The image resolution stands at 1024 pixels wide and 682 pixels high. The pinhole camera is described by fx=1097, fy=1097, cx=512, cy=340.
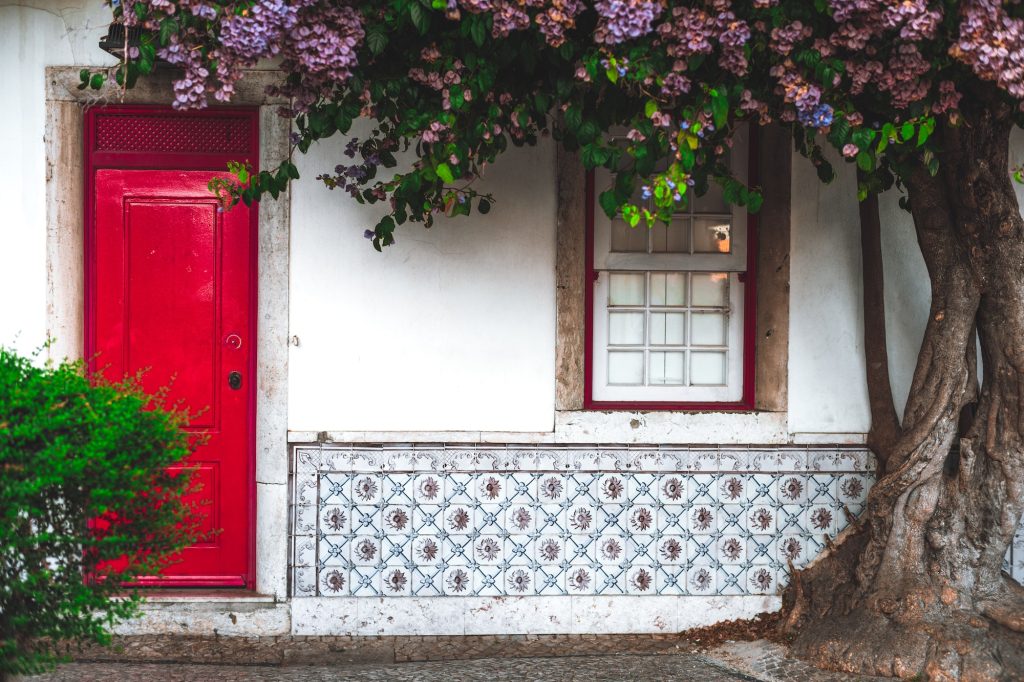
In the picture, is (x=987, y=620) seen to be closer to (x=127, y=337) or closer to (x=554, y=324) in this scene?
(x=554, y=324)

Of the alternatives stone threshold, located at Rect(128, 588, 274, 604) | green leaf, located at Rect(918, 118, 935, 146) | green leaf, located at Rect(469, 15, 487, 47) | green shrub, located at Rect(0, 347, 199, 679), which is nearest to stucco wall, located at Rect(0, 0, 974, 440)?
stone threshold, located at Rect(128, 588, 274, 604)

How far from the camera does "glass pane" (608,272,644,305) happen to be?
19.7 feet

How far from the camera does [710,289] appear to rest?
238 inches

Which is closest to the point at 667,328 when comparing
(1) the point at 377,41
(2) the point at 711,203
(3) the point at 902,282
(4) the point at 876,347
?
(2) the point at 711,203

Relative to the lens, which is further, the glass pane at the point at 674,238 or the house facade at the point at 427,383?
the glass pane at the point at 674,238

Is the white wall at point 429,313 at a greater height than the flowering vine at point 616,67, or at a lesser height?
lesser

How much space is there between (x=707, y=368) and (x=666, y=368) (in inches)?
8.9

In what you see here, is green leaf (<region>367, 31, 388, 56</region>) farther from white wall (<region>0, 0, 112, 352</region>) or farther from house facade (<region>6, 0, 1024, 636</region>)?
white wall (<region>0, 0, 112, 352</region>)

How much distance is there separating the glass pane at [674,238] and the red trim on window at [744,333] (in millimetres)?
333

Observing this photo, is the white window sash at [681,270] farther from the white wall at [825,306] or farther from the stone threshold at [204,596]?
the stone threshold at [204,596]

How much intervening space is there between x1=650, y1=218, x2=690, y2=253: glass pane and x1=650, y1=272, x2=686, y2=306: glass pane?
0.44 ft

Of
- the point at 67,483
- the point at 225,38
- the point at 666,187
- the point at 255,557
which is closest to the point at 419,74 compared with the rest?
the point at 225,38

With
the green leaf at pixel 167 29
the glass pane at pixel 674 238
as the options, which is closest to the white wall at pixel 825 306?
the glass pane at pixel 674 238

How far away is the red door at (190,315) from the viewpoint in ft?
18.9
